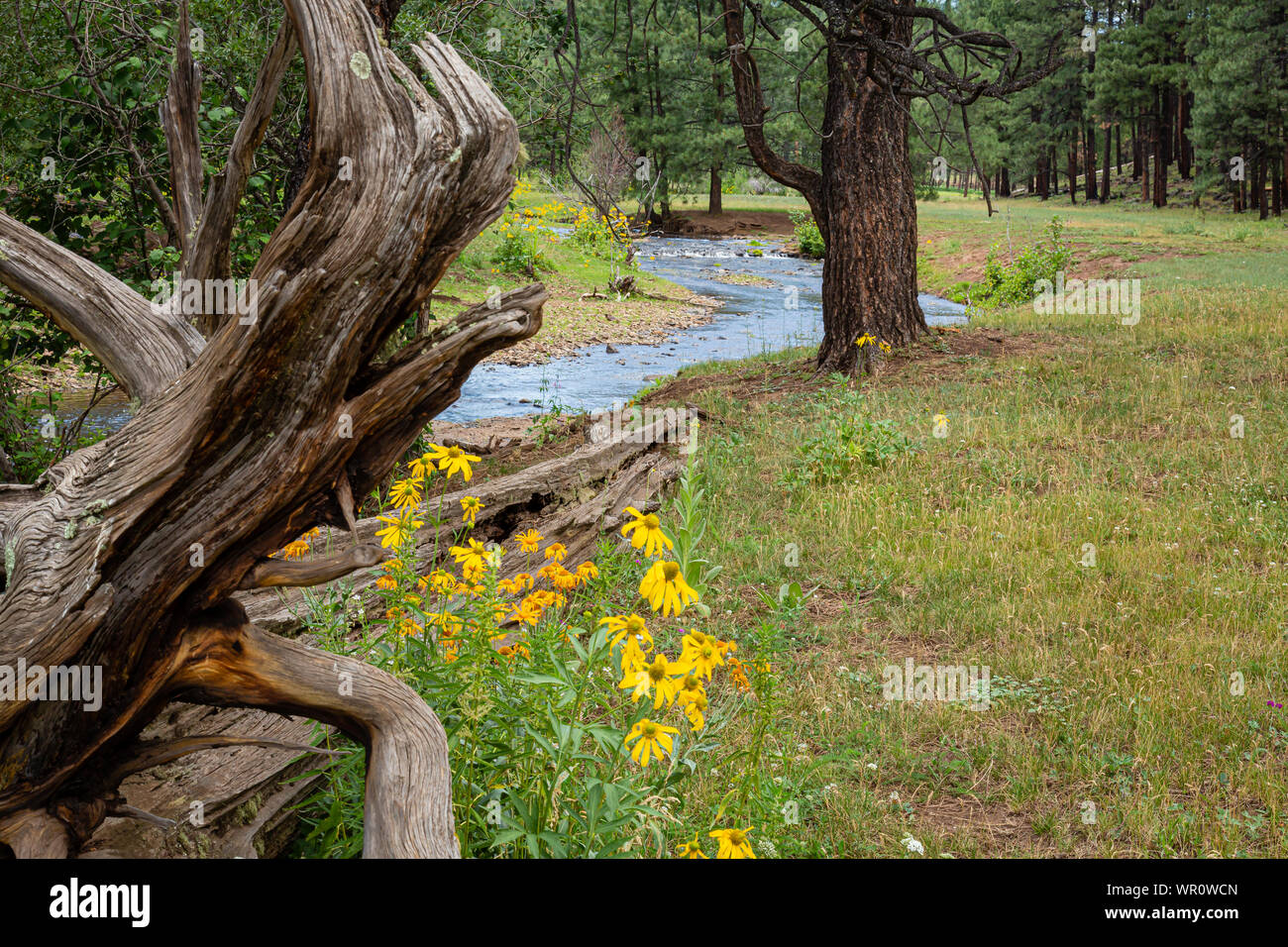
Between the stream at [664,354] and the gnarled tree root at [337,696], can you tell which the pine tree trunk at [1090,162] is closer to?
the stream at [664,354]

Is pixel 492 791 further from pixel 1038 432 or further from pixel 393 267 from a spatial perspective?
pixel 1038 432

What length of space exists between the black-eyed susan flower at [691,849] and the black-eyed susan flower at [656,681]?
1.29ft

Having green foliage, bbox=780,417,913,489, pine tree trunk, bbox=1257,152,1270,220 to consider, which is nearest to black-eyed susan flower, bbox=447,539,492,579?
green foliage, bbox=780,417,913,489

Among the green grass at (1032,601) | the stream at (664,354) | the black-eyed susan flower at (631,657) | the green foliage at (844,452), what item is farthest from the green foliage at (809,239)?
the black-eyed susan flower at (631,657)

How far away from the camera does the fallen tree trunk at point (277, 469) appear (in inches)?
98.3

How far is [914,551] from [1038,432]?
8.83 feet

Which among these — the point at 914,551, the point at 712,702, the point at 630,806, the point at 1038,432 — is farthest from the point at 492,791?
the point at 1038,432

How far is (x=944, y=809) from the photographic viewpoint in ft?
11.9

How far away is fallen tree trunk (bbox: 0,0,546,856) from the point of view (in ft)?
8.19

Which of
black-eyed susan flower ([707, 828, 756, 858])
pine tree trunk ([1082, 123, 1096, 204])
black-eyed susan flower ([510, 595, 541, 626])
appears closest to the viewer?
black-eyed susan flower ([707, 828, 756, 858])

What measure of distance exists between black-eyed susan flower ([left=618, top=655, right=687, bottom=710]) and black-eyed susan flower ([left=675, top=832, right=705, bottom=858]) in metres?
0.39

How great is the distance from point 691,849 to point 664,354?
14.5m

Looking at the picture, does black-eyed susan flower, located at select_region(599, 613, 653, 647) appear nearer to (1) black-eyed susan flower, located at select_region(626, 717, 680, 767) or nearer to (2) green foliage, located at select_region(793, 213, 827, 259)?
(1) black-eyed susan flower, located at select_region(626, 717, 680, 767)
